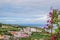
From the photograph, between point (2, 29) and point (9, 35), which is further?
point (2, 29)

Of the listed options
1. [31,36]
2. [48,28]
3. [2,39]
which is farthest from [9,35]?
[48,28]

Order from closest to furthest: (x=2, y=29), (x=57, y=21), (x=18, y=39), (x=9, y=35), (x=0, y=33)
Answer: (x=57, y=21), (x=18, y=39), (x=9, y=35), (x=0, y=33), (x=2, y=29)

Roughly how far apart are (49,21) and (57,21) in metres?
0.09

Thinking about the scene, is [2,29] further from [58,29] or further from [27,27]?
[58,29]

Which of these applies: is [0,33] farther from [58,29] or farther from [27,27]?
[58,29]

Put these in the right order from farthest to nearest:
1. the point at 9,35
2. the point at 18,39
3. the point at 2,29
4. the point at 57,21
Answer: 1. the point at 2,29
2. the point at 9,35
3. the point at 18,39
4. the point at 57,21

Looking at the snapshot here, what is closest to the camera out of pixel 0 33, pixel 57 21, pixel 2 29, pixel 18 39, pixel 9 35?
pixel 57 21

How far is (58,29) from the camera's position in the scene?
2293 mm

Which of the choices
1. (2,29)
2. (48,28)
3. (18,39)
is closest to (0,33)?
(2,29)

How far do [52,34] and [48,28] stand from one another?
0.30 ft

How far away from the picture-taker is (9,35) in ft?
14.1

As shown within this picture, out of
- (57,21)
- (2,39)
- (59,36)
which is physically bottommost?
(2,39)

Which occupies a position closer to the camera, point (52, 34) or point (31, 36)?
point (52, 34)

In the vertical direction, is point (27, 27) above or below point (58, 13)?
below
